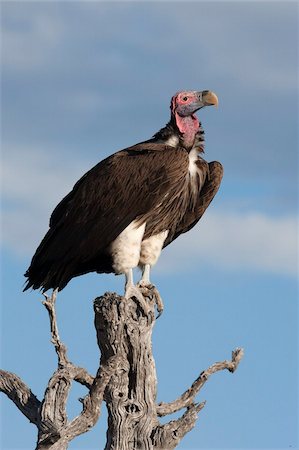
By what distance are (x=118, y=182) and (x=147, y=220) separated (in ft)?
1.60

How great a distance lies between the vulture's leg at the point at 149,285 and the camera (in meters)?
11.1

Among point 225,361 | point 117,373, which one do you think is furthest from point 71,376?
point 225,361

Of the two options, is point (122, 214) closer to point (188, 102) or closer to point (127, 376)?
point (188, 102)

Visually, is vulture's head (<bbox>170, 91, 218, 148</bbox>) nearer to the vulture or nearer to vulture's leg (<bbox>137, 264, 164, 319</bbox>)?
the vulture

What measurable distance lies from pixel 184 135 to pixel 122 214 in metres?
1.38

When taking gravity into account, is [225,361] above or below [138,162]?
below

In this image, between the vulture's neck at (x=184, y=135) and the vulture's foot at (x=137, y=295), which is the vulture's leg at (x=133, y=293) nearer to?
the vulture's foot at (x=137, y=295)

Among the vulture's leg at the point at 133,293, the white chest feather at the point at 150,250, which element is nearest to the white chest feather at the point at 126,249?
the vulture's leg at the point at 133,293

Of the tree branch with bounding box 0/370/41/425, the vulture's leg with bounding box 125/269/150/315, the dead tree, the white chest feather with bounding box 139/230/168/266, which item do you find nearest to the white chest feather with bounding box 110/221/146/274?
the vulture's leg with bounding box 125/269/150/315

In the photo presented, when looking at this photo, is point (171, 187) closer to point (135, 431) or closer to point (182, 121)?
point (182, 121)

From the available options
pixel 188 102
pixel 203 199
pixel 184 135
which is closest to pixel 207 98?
pixel 188 102

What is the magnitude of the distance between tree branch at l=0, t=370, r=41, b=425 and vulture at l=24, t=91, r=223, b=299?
150 centimetres

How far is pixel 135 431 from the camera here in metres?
9.90

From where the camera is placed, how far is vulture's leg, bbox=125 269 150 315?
10736 millimetres
